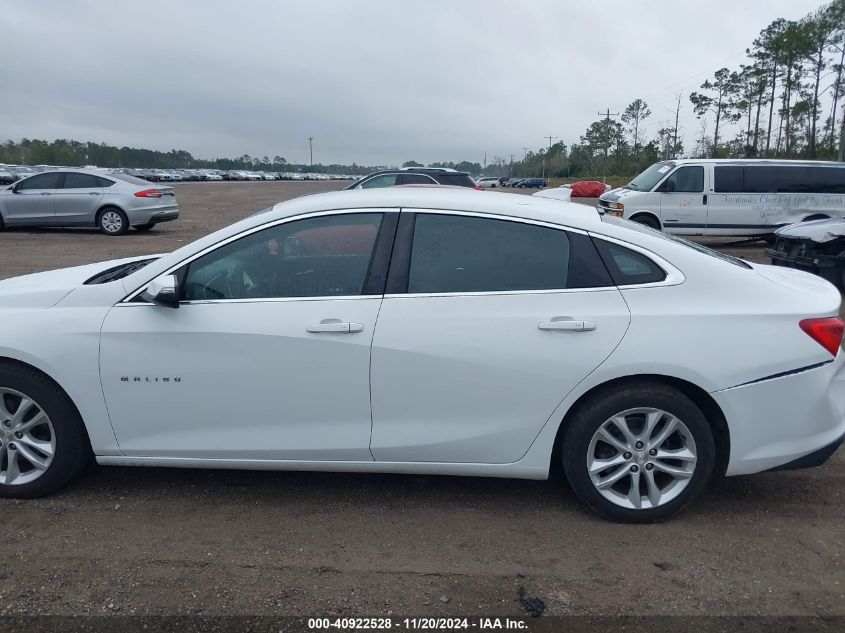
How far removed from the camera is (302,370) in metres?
3.36

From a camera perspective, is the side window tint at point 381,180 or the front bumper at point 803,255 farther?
the side window tint at point 381,180

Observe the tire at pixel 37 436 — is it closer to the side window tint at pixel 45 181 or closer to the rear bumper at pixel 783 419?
the rear bumper at pixel 783 419

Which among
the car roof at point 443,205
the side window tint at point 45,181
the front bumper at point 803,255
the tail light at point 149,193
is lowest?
the front bumper at point 803,255

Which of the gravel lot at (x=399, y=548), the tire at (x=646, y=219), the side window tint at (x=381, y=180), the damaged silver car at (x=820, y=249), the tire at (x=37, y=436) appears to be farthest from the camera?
the side window tint at (x=381, y=180)

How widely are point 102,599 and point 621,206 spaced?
43.8ft

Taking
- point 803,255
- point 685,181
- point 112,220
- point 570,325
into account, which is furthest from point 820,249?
point 112,220

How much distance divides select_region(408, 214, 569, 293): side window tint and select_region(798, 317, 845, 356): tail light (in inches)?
46.2

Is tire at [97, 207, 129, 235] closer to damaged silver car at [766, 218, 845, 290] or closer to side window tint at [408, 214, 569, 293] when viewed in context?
damaged silver car at [766, 218, 845, 290]

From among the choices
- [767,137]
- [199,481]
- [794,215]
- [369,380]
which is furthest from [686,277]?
[767,137]

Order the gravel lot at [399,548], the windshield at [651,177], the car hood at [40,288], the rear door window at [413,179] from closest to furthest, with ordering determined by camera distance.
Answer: the gravel lot at [399,548]
the car hood at [40,288]
the windshield at [651,177]
the rear door window at [413,179]

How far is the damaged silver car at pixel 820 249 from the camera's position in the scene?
966cm

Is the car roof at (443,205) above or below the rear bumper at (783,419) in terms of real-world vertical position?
above

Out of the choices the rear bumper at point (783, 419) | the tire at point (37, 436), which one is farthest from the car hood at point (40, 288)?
the rear bumper at point (783, 419)

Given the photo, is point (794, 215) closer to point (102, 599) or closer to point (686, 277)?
point (686, 277)
